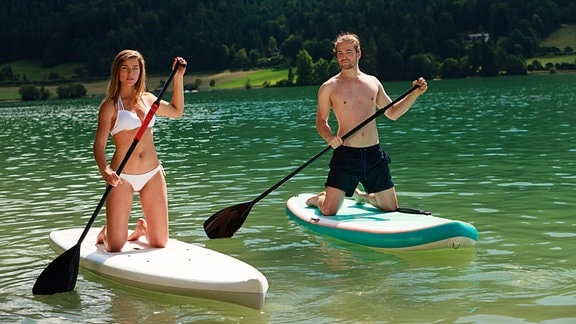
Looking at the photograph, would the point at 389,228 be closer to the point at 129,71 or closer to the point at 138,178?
the point at 138,178

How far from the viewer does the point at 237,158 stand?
26.4 metres

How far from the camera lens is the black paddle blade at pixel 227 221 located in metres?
12.5

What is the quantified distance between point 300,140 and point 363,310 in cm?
2507

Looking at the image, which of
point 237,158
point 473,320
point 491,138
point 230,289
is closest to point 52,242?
point 230,289

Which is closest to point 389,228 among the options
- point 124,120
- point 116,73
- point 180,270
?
point 180,270

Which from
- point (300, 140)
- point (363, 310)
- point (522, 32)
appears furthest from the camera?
point (522, 32)

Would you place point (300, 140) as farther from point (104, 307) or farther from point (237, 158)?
point (104, 307)

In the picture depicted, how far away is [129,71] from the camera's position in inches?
399

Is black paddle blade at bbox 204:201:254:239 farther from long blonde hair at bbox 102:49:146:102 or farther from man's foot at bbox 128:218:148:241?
long blonde hair at bbox 102:49:146:102

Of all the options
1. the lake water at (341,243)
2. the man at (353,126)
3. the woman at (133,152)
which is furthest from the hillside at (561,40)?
the woman at (133,152)

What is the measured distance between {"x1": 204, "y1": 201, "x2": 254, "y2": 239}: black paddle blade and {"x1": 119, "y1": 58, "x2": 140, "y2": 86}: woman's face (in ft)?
9.98

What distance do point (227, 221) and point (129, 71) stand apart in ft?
10.9

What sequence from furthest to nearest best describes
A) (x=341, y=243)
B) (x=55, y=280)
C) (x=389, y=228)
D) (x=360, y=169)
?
(x=360, y=169), (x=341, y=243), (x=389, y=228), (x=55, y=280)

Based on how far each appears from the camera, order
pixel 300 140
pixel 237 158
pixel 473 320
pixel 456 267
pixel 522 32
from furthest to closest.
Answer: pixel 522 32 → pixel 300 140 → pixel 237 158 → pixel 456 267 → pixel 473 320
